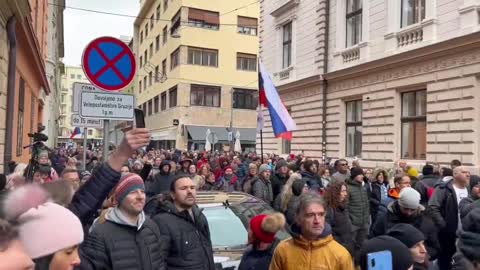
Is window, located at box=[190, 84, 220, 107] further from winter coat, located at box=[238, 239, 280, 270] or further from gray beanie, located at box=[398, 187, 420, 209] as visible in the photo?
winter coat, located at box=[238, 239, 280, 270]

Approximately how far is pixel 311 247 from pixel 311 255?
0.06 meters

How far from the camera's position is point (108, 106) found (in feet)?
19.3

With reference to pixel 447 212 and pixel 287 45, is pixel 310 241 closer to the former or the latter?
pixel 447 212

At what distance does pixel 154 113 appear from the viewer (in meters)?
54.2

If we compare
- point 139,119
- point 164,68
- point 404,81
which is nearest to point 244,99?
point 164,68

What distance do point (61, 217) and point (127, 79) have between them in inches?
159

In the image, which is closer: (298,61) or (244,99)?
(298,61)

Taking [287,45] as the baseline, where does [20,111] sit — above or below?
below

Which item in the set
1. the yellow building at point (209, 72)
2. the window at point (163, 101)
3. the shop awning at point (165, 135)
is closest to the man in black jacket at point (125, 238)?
the yellow building at point (209, 72)

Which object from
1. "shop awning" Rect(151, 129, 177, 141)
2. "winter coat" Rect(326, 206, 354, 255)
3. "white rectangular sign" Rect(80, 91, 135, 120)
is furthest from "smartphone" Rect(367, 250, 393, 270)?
"shop awning" Rect(151, 129, 177, 141)

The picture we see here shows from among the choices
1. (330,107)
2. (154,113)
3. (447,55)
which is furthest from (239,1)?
(447,55)

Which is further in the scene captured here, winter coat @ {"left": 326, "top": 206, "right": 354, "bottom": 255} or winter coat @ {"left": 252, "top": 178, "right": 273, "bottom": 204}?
winter coat @ {"left": 252, "top": 178, "right": 273, "bottom": 204}

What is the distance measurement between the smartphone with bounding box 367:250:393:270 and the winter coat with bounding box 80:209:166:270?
1.46 m

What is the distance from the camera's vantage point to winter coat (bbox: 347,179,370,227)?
7.38 metres
